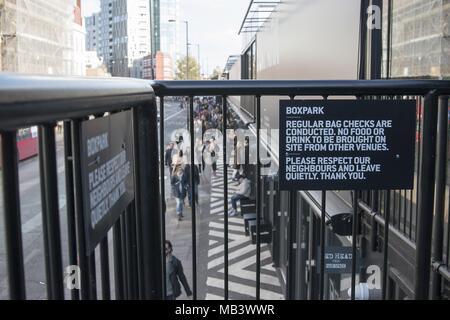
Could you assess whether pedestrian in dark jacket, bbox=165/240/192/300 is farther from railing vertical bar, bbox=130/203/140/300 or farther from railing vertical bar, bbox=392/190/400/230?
railing vertical bar, bbox=130/203/140/300

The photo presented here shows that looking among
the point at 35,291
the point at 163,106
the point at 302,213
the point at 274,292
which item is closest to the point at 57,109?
the point at 35,291

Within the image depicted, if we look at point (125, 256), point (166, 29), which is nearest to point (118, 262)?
point (125, 256)

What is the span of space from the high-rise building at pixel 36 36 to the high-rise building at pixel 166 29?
21.0 feet

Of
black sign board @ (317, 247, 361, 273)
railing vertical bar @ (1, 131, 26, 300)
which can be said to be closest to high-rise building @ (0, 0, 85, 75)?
black sign board @ (317, 247, 361, 273)

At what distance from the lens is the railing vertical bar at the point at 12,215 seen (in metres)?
0.87

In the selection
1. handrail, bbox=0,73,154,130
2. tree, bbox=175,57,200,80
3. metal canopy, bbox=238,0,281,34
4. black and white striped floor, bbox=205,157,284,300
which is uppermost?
tree, bbox=175,57,200,80

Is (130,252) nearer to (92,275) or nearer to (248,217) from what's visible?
(92,275)

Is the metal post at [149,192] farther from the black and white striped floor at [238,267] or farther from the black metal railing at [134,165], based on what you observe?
the black and white striped floor at [238,267]

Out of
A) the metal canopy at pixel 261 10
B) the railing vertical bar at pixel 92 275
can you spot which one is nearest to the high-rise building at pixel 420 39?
the railing vertical bar at pixel 92 275

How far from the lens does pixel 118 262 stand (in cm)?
183

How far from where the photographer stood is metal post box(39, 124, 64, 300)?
108cm

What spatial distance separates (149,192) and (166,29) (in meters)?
47.8

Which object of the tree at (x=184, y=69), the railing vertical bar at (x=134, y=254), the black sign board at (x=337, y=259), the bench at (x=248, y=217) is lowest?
the bench at (x=248, y=217)
